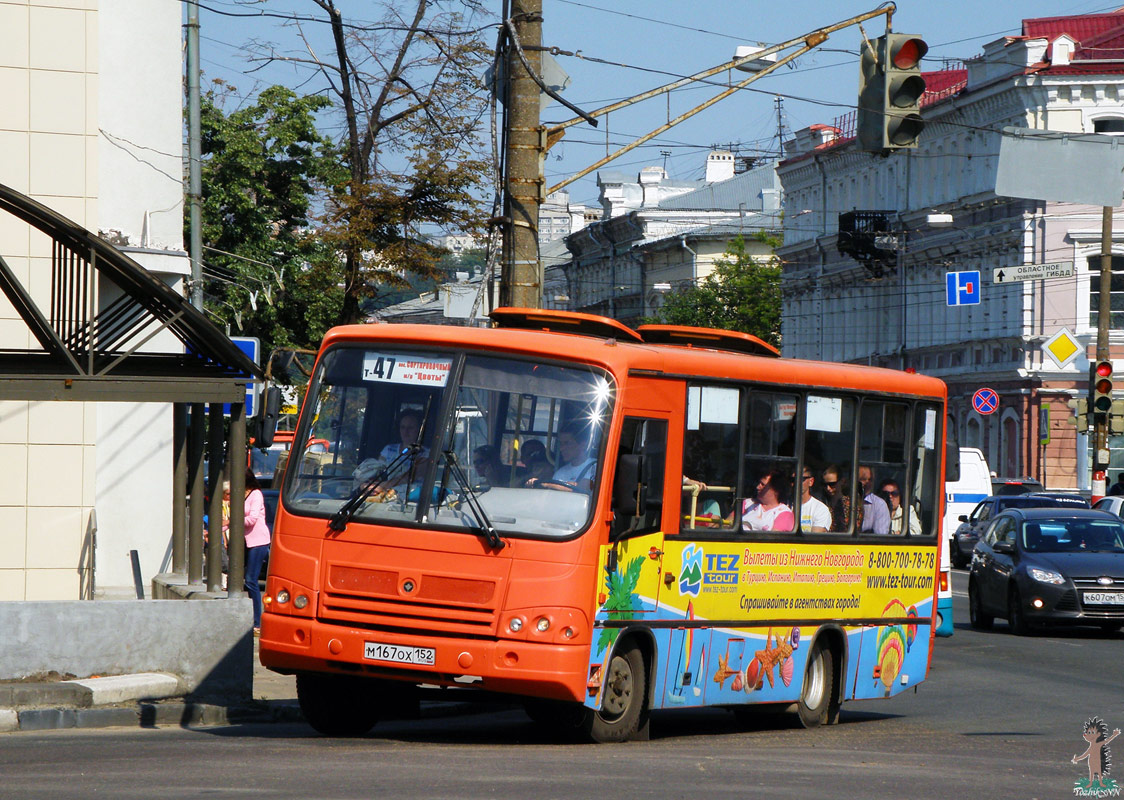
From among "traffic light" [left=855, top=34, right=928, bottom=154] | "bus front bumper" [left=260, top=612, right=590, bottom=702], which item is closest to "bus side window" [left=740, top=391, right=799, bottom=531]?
"bus front bumper" [left=260, top=612, right=590, bottom=702]

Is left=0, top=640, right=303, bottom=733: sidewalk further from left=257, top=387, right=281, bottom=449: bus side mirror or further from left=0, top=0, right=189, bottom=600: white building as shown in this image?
left=0, top=0, right=189, bottom=600: white building

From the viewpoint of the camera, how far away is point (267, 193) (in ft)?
151

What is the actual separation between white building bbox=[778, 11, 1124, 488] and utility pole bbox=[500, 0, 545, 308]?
35874 mm

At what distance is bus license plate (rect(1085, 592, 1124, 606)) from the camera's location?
22953 mm

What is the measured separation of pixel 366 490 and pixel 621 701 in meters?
2.08

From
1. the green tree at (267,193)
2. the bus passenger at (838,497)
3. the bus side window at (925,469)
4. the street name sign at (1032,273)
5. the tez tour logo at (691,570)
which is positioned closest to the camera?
the tez tour logo at (691,570)

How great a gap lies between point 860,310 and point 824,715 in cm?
5868

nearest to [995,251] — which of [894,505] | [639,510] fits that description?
[894,505]

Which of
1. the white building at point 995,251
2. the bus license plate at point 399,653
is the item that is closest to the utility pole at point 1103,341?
the white building at point 995,251

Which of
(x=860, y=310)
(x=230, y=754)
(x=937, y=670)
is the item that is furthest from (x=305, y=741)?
(x=860, y=310)

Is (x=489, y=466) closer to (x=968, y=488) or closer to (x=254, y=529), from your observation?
(x=254, y=529)

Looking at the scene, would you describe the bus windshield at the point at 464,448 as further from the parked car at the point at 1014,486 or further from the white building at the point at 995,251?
the white building at the point at 995,251

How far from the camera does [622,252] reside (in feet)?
348

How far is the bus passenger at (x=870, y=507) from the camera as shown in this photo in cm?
1427
